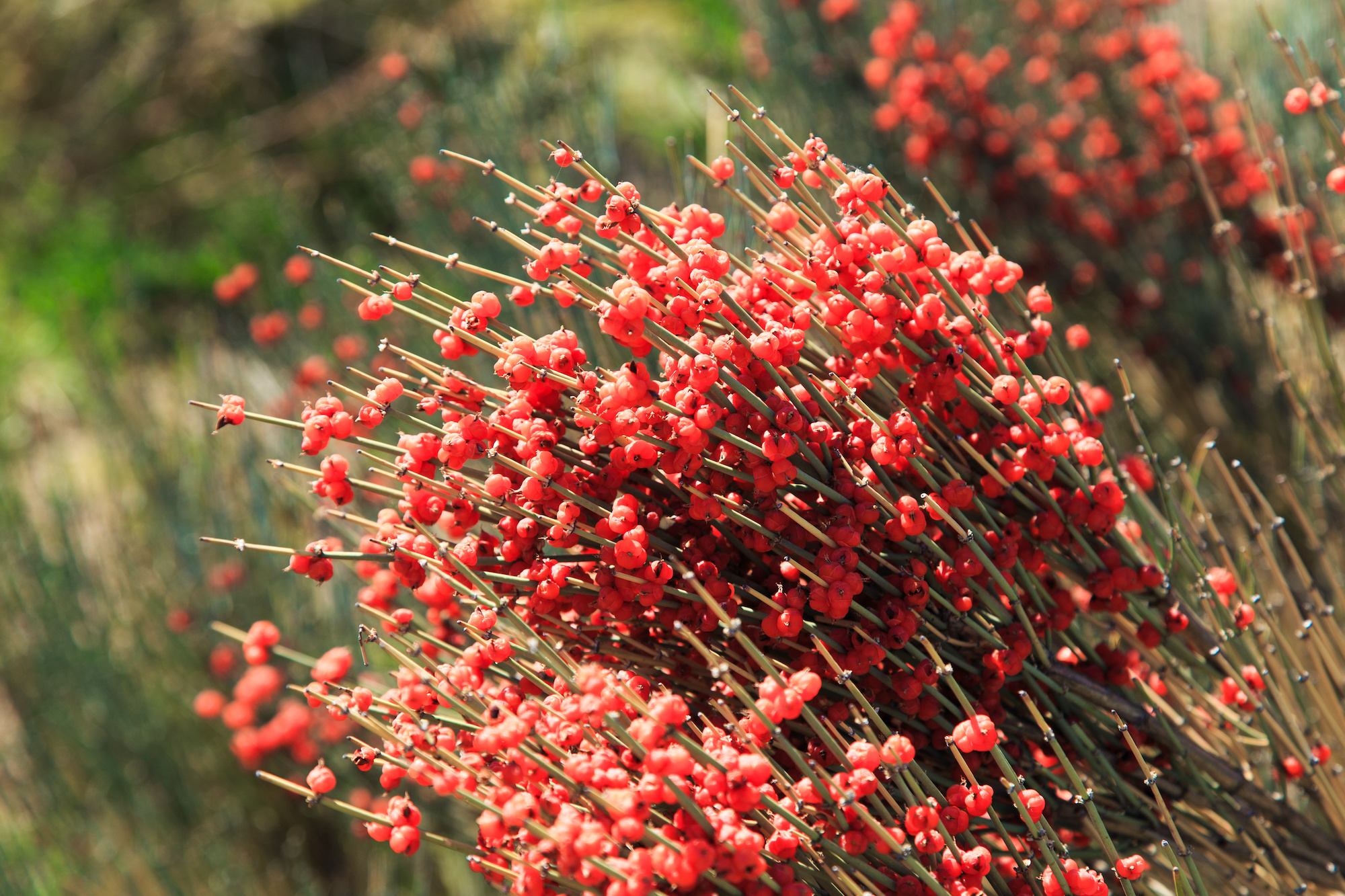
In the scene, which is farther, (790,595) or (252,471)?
(252,471)

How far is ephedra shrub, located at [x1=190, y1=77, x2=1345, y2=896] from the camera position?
0.85 metres

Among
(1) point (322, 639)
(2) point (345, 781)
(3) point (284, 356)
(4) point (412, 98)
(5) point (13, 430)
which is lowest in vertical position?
(5) point (13, 430)

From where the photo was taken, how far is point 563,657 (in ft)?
3.09

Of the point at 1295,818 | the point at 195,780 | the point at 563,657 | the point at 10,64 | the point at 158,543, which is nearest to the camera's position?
the point at 563,657

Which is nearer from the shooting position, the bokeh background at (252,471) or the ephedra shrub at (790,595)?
the ephedra shrub at (790,595)

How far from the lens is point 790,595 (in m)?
0.91

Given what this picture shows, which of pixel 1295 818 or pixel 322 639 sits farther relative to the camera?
pixel 322 639

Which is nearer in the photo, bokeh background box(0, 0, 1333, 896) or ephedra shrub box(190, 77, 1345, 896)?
ephedra shrub box(190, 77, 1345, 896)

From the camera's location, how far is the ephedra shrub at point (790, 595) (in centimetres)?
85

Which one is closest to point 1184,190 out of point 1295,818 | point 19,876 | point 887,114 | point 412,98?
point 887,114

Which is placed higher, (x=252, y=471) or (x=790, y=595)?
(x=790, y=595)

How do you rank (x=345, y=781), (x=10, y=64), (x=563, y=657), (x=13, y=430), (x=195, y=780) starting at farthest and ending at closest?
1. (x=10, y=64)
2. (x=13, y=430)
3. (x=195, y=780)
4. (x=345, y=781)
5. (x=563, y=657)

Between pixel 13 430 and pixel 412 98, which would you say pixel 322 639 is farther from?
pixel 13 430

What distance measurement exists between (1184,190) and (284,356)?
7.38 ft
